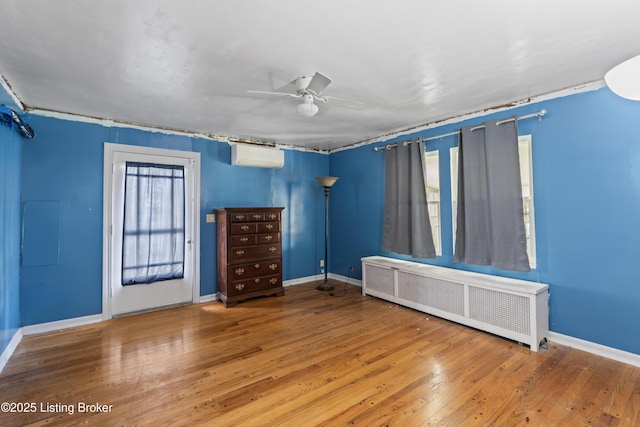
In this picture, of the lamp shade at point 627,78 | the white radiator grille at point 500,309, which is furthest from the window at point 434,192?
the lamp shade at point 627,78

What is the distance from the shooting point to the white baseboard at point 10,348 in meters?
2.47

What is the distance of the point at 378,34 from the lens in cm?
191

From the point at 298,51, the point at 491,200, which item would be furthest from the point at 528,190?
the point at 298,51

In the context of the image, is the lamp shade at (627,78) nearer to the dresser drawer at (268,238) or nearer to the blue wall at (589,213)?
the blue wall at (589,213)

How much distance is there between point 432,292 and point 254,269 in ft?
7.95

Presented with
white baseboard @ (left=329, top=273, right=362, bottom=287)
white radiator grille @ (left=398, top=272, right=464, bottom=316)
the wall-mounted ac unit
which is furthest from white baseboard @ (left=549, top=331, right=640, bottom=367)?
the wall-mounted ac unit

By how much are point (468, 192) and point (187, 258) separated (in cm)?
374

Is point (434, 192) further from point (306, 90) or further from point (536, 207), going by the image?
point (306, 90)

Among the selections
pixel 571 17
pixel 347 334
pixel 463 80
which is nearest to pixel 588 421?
pixel 347 334

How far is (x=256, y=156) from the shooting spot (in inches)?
179

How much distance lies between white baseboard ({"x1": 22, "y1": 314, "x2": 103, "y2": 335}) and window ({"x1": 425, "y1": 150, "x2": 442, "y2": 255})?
4265 mm

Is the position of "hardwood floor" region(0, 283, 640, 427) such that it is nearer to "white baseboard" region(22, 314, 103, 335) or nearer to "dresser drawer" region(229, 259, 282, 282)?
"white baseboard" region(22, 314, 103, 335)

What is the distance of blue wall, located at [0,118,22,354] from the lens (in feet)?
8.32

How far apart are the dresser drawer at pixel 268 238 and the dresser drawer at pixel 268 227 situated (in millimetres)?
60
